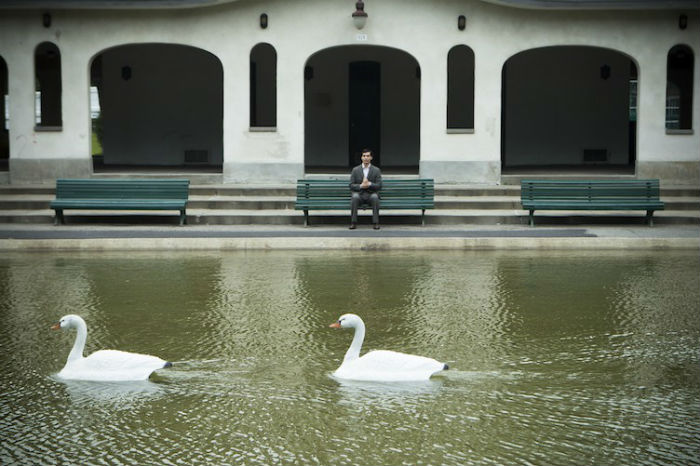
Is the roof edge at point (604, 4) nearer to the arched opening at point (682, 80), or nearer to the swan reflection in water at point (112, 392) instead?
the arched opening at point (682, 80)

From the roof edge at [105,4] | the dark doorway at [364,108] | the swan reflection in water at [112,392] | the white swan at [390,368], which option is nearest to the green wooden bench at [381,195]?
the roof edge at [105,4]

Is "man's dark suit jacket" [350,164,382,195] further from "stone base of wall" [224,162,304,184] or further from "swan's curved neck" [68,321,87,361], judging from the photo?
"swan's curved neck" [68,321,87,361]

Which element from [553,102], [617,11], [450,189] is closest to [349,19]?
[450,189]

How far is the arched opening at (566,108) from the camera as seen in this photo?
26.4m

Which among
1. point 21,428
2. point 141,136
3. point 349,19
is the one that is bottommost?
point 21,428

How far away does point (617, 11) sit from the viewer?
69.9 feet

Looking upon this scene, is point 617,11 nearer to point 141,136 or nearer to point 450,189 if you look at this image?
point 450,189

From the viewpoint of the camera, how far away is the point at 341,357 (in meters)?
8.65

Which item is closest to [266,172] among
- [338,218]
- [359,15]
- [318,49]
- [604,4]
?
[318,49]

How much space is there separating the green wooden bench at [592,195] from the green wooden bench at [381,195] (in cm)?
189

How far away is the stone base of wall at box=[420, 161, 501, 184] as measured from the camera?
2156cm

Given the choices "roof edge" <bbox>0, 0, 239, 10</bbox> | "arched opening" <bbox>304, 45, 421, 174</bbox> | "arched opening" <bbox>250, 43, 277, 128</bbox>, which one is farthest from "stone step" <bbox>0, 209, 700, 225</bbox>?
"arched opening" <bbox>304, 45, 421, 174</bbox>

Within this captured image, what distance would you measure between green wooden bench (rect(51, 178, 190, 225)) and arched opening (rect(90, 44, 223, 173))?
7.87m

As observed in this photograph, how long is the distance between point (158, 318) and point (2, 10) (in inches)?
544
